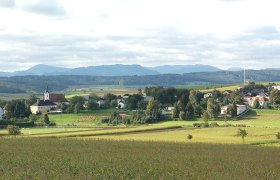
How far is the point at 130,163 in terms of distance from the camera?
40.9 meters

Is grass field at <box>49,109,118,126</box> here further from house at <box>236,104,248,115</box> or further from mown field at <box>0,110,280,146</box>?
house at <box>236,104,248,115</box>

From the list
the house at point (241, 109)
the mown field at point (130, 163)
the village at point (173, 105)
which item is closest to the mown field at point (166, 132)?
the house at point (241, 109)

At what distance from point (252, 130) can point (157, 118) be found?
142ft

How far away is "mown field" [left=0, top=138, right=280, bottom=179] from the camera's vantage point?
33781 mm

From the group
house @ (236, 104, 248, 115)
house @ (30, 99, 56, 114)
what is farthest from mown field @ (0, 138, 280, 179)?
house @ (30, 99, 56, 114)

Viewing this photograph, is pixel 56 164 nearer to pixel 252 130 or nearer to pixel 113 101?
pixel 252 130

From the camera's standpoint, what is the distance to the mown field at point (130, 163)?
33.8 metres

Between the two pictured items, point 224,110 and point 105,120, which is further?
point 224,110

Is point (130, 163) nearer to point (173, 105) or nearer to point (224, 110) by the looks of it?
point (224, 110)

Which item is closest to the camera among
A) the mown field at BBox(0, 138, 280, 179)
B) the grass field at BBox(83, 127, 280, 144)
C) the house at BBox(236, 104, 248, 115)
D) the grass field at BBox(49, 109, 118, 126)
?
the mown field at BBox(0, 138, 280, 179)

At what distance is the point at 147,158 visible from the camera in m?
45.2

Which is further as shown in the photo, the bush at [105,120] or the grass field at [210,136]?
the bush at [105,120]

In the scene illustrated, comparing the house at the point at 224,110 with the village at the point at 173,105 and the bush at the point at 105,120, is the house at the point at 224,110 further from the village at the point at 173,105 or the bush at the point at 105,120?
the bush at the point at 105,120

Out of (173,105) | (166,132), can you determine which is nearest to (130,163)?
(166,132)
